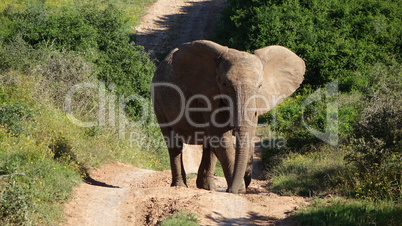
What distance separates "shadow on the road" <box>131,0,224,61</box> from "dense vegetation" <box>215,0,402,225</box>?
160 inches

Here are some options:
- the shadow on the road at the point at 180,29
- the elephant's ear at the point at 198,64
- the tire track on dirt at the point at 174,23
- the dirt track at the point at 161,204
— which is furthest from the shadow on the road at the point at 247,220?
the tire track on dirt at the point at 174,23

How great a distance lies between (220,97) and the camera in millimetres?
9805

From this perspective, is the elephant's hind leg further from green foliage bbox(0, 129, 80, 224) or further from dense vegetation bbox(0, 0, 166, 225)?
green foliage bbox(0, 129, 80, 224)

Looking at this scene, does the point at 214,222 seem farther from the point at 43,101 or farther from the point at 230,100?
the point at 43,101

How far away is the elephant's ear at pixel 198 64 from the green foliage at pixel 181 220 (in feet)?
9.24

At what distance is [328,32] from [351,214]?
615 inches

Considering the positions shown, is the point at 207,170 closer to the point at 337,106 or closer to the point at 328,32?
the point at 337,106

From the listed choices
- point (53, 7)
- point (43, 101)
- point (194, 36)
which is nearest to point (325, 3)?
point (194, 36)

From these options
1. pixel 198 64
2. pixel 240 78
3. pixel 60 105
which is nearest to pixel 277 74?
pixel 198 64

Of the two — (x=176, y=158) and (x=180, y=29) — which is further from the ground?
(x=176, y=158)

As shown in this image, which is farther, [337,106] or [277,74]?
[337,106]

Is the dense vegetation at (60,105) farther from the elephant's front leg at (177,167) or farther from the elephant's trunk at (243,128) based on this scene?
the elephant's trunk at (243,128)

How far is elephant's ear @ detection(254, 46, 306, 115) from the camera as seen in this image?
10258 millimetres

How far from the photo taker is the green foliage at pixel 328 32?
20514 mm
